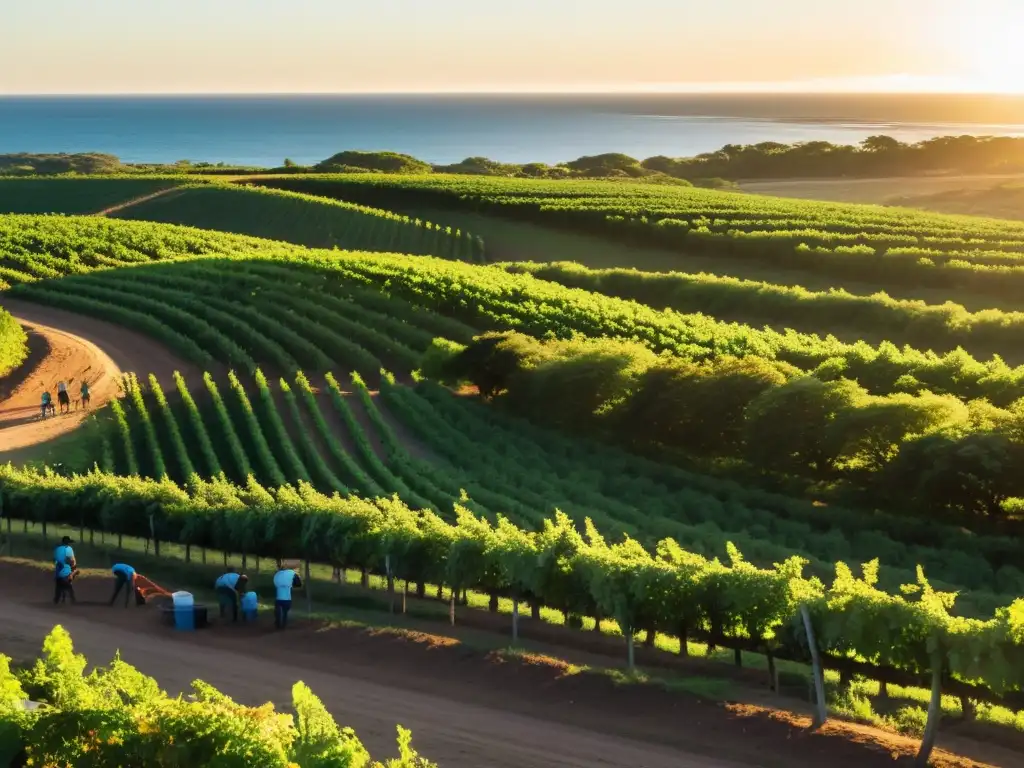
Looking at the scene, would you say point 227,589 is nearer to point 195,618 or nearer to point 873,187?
point 195,618

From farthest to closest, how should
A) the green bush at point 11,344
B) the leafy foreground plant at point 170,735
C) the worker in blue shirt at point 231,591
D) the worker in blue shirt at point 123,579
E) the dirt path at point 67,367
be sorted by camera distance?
the green bush at point 11,344 → the dirt path at point 67,367 → the worker in blue shirt at point 123,579 → the worker in blue shirt at point 231,591 → the leafy foreground plant at point 170,735

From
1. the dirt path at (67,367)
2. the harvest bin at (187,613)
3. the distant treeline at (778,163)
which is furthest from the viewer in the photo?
the distant treeline at (778,163)

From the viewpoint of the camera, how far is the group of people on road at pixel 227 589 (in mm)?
23500

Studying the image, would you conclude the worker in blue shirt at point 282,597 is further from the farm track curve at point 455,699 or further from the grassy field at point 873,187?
the grassy field at point 873,187

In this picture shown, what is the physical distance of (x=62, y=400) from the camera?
43.8 meters

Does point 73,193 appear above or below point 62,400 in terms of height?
above

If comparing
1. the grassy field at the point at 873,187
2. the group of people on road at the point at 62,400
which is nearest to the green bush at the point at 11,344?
the group of people on road at the point at 62,400

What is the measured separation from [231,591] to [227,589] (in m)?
0.11

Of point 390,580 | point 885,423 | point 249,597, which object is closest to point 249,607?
point 249,597

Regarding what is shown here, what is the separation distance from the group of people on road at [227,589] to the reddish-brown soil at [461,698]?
0.35 m

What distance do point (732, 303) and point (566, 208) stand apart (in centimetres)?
3292

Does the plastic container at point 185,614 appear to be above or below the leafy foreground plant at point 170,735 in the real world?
below

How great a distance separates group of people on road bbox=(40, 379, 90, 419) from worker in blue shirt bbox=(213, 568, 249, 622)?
2218 cm

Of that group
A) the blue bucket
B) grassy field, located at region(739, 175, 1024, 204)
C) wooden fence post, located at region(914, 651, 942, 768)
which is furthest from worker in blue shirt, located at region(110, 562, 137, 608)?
grassy field, located at region(739, 175, 1024, 204)
